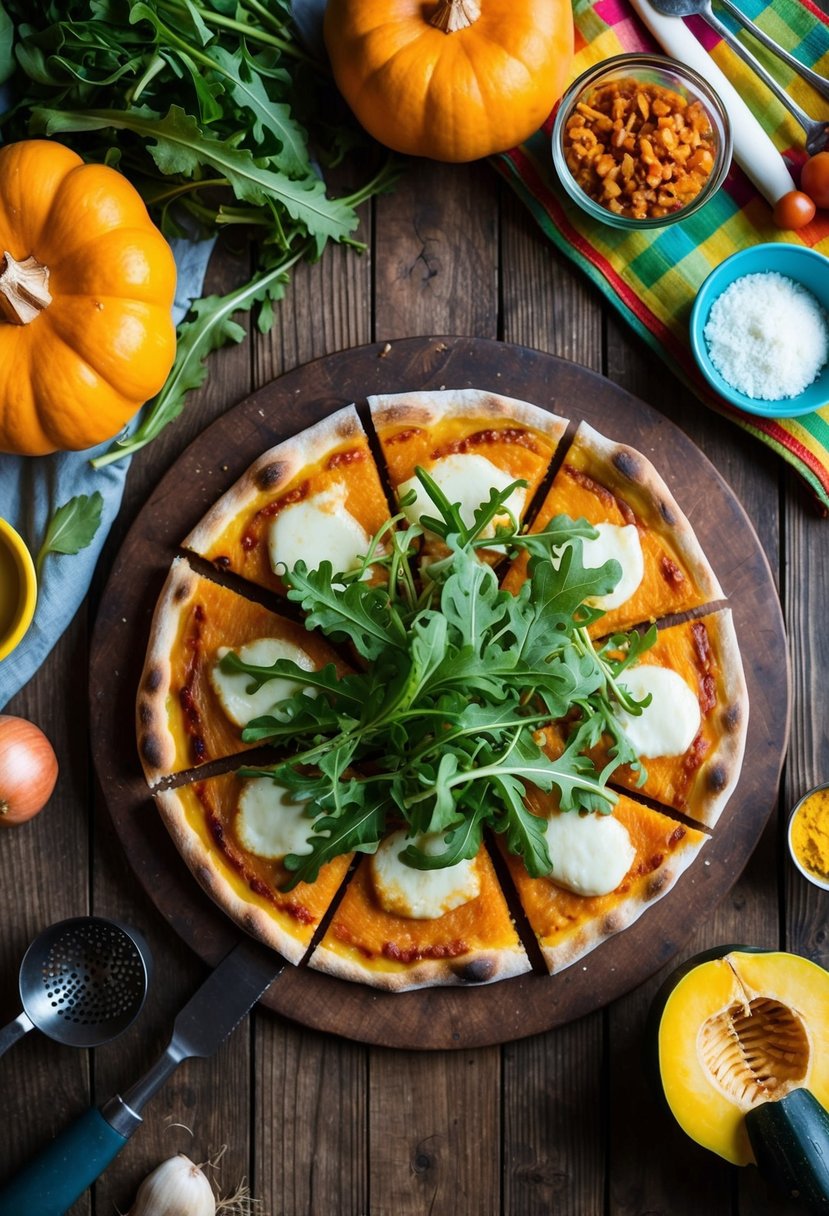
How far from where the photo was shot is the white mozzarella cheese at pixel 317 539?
10.5ft

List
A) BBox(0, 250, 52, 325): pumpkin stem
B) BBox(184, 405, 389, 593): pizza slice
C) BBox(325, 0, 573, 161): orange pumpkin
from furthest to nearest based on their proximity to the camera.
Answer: BBox(184, 405, 389, 593): pizza slice < BBox(325, 0, 573, 161): orange pumpkin < BBox(0, 250, 52, 325): pumpkin stem

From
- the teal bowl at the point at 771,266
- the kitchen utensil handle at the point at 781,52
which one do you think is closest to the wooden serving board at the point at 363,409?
the teal bowl at the point at 771,266

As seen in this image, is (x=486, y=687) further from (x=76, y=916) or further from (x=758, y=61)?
(x=758, y=61)

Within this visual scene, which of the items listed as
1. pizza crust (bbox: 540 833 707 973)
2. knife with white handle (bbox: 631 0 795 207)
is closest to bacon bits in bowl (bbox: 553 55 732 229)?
knife with white handle (bbox: 631 0 795 207)

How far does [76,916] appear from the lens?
327 centimetres

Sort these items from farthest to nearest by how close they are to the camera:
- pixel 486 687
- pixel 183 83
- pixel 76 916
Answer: pixel 76 916, pixel 183 83, pixel 486 687

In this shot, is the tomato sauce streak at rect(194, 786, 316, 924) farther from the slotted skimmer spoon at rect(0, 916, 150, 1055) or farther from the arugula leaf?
the arugula leaf

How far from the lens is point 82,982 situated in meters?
3.19

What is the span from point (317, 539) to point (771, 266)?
61.6 inches

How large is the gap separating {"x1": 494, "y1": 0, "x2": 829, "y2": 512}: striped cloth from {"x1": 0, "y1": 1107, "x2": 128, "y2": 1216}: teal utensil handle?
2750 mm

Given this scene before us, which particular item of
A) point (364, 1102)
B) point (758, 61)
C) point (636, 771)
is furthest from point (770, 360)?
point (364, 1102)

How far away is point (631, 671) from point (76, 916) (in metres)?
1.80

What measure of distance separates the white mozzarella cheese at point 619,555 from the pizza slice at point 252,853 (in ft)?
3.54

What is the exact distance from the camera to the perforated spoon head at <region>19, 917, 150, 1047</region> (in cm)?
313
